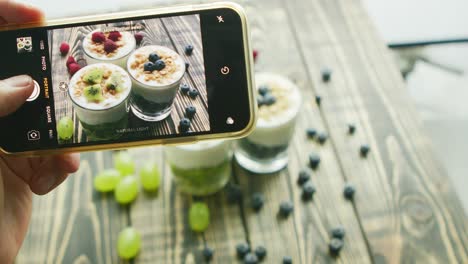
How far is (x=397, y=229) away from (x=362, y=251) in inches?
3.5

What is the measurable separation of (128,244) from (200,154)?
0.71ft

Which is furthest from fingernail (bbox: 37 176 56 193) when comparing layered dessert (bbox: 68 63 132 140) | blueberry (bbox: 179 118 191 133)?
blueberry (bbox: 179 118 191 133)

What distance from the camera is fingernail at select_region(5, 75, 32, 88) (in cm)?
72

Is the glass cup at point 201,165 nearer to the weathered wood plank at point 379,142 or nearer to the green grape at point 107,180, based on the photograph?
the green grape at point 107,180

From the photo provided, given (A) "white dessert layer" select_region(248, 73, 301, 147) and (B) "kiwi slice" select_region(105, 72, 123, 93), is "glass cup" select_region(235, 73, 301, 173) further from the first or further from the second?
(B) "kiwi slice" select_region(105, 72, 123, 93)

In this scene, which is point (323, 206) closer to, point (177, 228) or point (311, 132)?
point (311, 132)

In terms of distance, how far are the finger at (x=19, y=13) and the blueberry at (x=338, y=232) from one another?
2.14ft

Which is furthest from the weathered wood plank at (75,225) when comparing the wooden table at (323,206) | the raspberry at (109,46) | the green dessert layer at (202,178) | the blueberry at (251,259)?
the raspberry at (109,46)

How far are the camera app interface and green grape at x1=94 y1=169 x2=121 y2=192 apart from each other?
242 mm

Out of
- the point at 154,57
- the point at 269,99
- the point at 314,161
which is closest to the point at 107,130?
the point at 154,57

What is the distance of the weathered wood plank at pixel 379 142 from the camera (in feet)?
3.09

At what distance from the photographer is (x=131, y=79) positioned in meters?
0.76

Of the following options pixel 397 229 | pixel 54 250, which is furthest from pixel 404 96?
pixel 54 250

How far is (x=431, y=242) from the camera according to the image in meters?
0.94
